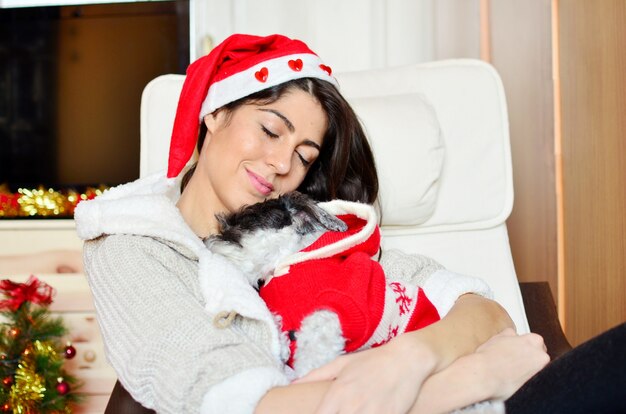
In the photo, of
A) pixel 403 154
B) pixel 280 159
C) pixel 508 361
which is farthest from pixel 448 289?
pixel 403 154

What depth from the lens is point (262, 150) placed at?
1.34 m

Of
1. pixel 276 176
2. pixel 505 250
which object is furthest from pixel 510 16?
pixel 276 176

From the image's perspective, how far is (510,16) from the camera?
8.59 ft

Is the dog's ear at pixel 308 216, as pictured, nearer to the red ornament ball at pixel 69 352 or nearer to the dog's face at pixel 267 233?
the dog's face at pixel 267 233

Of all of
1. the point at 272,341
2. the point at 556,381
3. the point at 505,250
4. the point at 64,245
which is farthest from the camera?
the point at 64,245

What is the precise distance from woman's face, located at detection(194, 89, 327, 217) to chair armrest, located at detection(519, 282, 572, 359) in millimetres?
575

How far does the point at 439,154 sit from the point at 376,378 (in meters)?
0.90

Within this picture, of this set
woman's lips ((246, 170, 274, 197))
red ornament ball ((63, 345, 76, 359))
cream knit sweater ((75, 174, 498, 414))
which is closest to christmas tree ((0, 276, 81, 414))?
red ornament ball ((63, 345, 76, 359))

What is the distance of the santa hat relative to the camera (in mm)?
1423

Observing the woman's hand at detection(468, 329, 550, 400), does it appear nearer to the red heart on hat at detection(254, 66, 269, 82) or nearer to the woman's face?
the woman's face

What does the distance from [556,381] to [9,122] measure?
2.29m

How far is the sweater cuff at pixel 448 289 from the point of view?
130 centimetres

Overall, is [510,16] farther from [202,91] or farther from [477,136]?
[202,91]

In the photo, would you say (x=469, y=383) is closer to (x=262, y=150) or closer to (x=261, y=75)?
(x=262, y=150)
